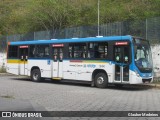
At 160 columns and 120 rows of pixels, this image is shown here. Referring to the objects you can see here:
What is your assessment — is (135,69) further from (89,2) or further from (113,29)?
(89,2)

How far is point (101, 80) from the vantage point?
20.5 metres

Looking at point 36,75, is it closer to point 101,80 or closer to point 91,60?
point 91,60

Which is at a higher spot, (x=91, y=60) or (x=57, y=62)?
(x=91, y=60)

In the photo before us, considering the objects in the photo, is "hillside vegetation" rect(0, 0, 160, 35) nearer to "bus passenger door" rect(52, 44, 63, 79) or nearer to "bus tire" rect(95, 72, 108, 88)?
"bus passenger door" rect(52, 44, 63, 79)

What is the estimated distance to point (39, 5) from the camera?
35.6 metres

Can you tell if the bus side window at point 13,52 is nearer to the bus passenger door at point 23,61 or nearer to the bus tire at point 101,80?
the bus passenger door at point 23,61

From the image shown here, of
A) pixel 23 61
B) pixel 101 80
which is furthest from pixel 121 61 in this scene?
pixel 23 61

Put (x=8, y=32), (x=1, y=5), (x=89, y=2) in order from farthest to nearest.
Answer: (x=1, y=5) → (x=8, y=32) → (x=89, y=2)

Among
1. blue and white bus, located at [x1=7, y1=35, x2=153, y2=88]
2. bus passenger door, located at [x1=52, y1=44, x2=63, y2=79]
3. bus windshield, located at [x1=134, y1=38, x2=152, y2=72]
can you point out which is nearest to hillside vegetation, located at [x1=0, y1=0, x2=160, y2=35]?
blue and white bus, located at [x1=7, y1=35, x2=153, y2=88]

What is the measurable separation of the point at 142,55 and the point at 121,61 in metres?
1.26

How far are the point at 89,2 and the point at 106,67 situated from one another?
19.8 m

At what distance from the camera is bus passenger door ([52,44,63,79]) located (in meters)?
22.8

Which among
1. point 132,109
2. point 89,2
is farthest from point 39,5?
point 132,109

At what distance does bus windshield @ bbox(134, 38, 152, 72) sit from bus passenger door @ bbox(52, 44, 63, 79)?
525cm
